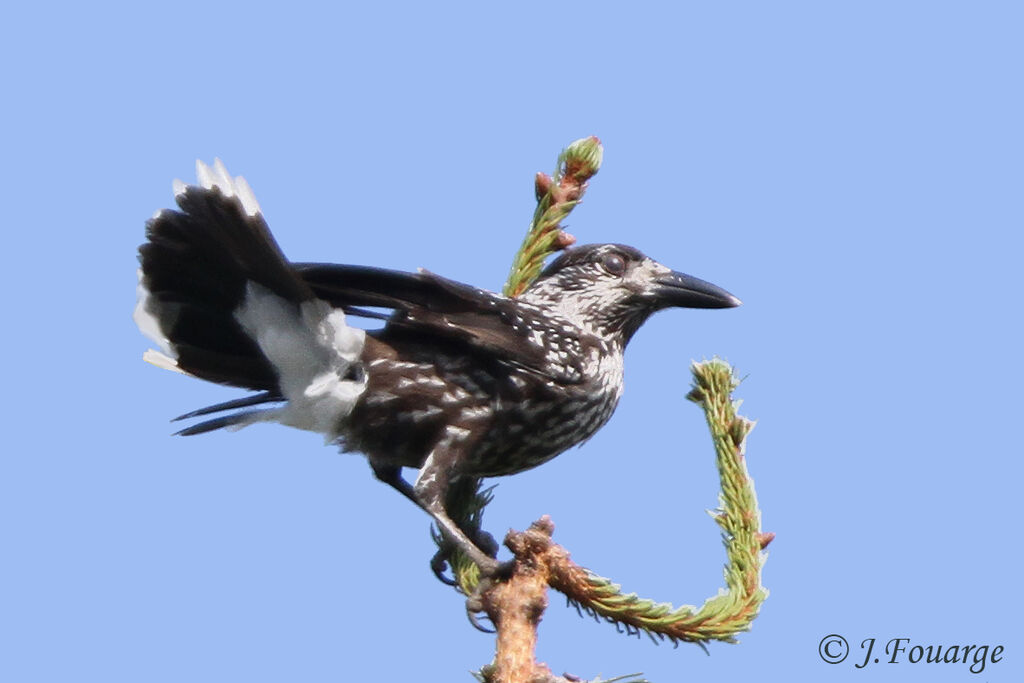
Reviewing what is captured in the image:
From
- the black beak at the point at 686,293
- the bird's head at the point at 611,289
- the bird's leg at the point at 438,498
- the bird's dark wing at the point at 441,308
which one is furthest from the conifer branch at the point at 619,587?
the black beak at the point at 686,293

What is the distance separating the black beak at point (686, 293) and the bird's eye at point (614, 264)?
0.40 ft

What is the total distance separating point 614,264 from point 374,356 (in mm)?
960

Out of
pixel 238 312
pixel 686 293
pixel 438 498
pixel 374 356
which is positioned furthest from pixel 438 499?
pixel 686 293

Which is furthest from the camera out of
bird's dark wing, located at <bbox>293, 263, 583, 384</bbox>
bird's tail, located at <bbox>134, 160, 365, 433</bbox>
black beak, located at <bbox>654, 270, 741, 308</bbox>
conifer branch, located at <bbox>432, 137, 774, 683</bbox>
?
black beak, located at <bbox>654, 270, 741, 308</bbox>

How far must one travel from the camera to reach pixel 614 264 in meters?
4.50

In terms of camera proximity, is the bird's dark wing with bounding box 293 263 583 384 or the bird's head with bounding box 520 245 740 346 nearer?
the bird's dark wing with bounding box 293 263 583 384

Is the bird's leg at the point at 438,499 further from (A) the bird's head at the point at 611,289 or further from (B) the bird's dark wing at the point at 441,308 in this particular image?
(A) the bird's head at the point at 611,289

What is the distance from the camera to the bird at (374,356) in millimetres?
3775

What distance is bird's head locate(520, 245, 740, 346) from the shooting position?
4.42m

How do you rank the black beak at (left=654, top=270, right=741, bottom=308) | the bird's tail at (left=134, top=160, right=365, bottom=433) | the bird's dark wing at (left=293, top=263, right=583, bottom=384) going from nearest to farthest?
the bird's tail at (left=134, top=160, right=365, bottom=433), the bird's dark wing at (left=293, top=263, right=583, bottom=384), the black beak at (left=654, top=270, right=741, bottom=308)

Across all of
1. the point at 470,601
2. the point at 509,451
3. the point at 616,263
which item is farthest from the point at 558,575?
the point at 616,263

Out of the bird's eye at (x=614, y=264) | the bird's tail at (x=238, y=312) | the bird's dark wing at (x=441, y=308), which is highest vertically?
the bird's eye at (x=614, y=264)

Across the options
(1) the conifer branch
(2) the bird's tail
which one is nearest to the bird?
(2) the bird's tail

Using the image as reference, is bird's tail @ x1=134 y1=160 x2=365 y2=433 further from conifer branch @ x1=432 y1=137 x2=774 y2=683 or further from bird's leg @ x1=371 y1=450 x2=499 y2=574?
conifer branch @ x1=432 y1=137 x2=774 y2=683
